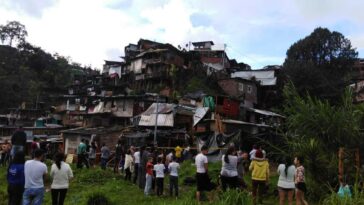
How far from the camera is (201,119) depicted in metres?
36.2

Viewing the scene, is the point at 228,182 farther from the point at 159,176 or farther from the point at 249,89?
the point at 249,89

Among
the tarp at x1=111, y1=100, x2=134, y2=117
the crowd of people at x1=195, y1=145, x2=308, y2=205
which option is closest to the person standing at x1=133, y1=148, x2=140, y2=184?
the crowd of people at x1=195, y1=145, x2=308, y2=205

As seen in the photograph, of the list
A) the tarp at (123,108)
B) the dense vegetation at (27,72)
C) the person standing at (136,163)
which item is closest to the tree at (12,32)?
the dense vegetation at (27,72)

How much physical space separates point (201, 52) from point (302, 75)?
67.5 feet

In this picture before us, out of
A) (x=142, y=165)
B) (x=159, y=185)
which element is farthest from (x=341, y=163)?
(x=142, y=165)

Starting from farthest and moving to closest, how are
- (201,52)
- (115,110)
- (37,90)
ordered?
1. (37,90)
2. (201,52)
3. (115,110)

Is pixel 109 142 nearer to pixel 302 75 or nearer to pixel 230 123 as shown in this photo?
pixel 230 123

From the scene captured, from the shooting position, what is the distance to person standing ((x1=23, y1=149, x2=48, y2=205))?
339 inches

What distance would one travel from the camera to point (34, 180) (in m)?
8.61

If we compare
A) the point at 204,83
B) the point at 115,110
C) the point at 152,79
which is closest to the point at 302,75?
the point at 204,83

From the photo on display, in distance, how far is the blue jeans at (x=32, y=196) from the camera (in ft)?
28.2

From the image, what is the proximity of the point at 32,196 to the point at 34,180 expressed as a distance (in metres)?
0.36

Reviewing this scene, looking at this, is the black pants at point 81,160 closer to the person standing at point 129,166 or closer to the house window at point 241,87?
the person standing at point 129,166

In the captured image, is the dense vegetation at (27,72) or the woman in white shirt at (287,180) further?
the dense vegetation at (27,72)
